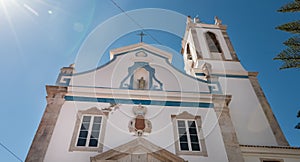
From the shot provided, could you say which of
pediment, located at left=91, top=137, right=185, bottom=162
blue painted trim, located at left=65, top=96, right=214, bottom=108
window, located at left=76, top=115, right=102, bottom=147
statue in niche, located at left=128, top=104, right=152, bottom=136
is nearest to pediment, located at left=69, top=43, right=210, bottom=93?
blue painted trim, located at left=65, top=96, right=214, bottom=108

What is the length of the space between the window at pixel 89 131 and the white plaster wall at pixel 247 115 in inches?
245

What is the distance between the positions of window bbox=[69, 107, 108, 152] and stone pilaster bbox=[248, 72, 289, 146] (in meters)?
7.92

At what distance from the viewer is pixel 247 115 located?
13250 mm

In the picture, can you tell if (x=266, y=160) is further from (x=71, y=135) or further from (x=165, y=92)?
(x=71, y=135)

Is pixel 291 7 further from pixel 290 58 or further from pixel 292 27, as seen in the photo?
pixel 290 58

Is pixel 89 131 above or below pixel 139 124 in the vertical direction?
below

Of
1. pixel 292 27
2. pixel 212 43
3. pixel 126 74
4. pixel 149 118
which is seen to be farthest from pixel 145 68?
pixel 212 43

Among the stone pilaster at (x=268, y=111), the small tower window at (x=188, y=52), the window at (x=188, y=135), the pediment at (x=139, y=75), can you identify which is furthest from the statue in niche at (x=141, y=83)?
the small tower window at (x=188, y=52)

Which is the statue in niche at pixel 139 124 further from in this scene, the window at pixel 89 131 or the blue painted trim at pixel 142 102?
the window at pixel 89 131

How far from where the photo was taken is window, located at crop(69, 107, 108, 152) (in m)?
9.08

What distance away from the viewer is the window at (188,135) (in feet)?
30.6

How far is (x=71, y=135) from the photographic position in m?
9.38

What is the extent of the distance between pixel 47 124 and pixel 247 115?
932cm

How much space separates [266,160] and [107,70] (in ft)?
25.4
